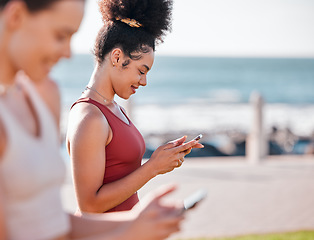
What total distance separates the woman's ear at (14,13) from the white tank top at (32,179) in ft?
0.65

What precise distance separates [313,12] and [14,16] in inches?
2667

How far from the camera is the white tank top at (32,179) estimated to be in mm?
965

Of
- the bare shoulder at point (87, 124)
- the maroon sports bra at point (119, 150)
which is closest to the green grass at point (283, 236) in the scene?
the maroon sports bra at point (119, 150)

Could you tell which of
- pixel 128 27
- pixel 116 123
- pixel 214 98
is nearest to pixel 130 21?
pixel 128 27

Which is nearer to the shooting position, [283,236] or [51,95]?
[51,95]

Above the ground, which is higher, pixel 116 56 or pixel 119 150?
pixel 116 56

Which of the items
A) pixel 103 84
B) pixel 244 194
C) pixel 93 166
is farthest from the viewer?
pixel 244 194

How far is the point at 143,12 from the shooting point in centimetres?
217

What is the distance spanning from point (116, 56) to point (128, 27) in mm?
180

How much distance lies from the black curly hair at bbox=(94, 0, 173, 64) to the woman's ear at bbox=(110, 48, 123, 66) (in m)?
0.03

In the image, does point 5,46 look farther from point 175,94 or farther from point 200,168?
point 175,94

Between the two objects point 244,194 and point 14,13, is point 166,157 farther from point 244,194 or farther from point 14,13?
point 244,194

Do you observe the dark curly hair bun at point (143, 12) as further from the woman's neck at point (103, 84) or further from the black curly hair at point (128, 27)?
the woman's neck at point (103, 84)

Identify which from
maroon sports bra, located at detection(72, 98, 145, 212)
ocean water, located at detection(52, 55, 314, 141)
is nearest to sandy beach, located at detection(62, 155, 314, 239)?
ocean water, located at detection(52, 55, 314, 141)
